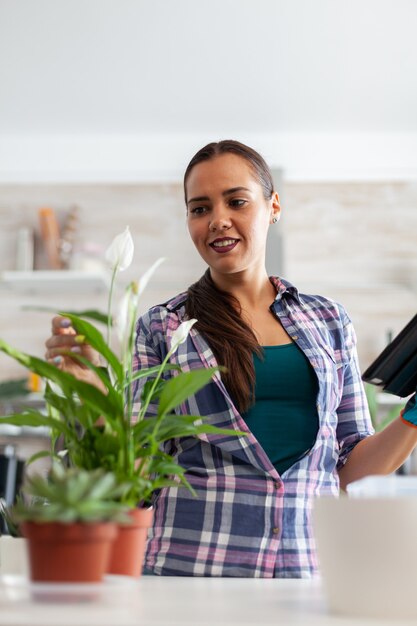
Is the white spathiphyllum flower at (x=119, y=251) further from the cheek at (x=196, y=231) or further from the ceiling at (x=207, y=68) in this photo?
the ceiling at (x=207, y=68)

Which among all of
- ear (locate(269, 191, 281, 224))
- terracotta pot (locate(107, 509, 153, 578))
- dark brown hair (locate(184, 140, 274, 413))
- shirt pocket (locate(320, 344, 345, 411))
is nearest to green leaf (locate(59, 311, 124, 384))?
terracotta pot (locate(107, 509, 153, 578))

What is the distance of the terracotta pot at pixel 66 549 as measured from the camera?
2.28 ft

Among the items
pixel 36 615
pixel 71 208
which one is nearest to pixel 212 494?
pixel 36 615

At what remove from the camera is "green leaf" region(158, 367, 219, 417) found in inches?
34.8

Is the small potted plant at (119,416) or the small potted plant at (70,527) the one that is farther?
the small potted plant at (119,416)

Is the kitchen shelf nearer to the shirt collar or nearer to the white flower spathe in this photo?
the shirt collar

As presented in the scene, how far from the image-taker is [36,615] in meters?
0.58

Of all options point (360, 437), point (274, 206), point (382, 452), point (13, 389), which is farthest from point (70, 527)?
point (13, 389)

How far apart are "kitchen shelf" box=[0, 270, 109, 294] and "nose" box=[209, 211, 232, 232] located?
2.89 metres

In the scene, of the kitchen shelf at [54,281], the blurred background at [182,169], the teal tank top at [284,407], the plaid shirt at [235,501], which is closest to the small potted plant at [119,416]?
the plaid shirt at [235,501]

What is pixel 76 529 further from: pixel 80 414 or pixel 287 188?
pixel 287 188

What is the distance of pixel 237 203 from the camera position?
1.58m

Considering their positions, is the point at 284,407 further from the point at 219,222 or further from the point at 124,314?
the point at 124,314

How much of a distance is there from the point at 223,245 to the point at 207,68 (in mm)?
2724
